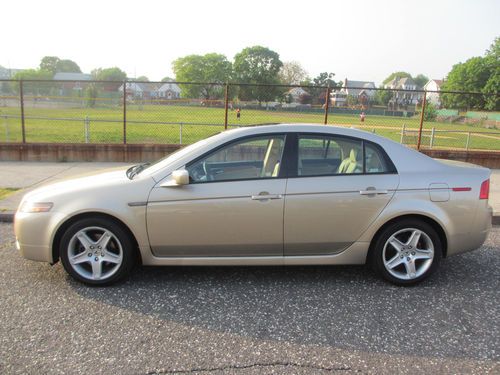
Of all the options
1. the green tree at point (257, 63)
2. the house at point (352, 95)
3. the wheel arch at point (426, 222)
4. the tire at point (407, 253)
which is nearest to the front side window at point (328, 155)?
the wheel arch at point (426, 222)

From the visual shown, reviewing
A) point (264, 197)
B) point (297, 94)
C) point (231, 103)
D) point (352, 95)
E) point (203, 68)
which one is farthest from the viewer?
point (203, 68)

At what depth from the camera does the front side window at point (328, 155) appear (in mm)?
3930

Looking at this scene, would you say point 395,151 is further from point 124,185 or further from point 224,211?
point 124,185

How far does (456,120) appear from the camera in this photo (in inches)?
696

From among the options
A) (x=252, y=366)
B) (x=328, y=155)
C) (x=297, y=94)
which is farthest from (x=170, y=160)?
(x=297, y=94)

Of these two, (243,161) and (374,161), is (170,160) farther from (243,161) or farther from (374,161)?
(374,161)

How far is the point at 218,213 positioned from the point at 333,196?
1058 mm

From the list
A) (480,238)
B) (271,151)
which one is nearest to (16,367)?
(271,151)

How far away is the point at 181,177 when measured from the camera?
3.67m

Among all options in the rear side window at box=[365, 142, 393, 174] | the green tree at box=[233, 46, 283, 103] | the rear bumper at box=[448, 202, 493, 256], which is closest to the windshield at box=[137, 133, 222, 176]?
the rear side window at box=[365, 142, 393, 174]

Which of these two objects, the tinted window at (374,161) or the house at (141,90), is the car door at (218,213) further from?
the house at (141,90)

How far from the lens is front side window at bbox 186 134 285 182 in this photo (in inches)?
152

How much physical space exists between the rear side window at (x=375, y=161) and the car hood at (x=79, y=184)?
227 centimetres

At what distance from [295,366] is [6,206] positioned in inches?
214
